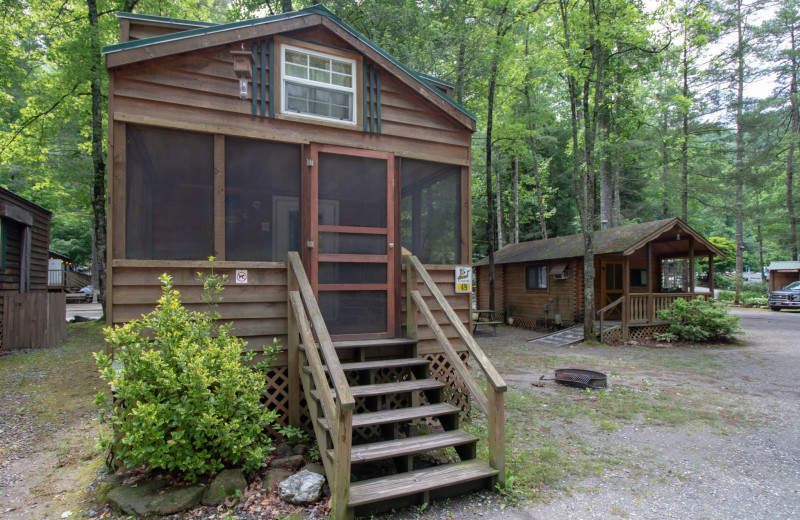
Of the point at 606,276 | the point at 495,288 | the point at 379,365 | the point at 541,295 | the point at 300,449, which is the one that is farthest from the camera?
the point at 495,288

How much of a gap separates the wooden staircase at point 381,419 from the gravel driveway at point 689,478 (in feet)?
0.78

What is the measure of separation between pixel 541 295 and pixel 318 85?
13547mm

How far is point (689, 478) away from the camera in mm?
3680

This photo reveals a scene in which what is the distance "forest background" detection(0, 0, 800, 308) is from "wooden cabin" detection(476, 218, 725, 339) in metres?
1.68

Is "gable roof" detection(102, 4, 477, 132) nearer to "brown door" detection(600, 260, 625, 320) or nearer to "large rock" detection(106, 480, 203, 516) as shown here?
"large rock" detection(106, 480, 203, 516)

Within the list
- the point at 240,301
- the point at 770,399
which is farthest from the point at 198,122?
the point at 770,399

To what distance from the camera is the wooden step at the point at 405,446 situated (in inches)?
126

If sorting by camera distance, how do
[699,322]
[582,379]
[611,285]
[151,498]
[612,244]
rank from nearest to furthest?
[151,498] → [582,379] → [699,322] → [612,244] → [611,285]

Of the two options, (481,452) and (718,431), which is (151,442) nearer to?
(481,452)

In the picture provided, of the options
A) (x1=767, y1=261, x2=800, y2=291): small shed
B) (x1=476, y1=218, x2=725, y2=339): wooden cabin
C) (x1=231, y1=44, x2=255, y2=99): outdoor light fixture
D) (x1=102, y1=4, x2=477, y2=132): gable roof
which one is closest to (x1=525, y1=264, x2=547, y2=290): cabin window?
(x1=476, y1=218, x2=725, y2=339): wooden cabin

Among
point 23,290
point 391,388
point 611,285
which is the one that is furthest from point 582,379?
point 23,290

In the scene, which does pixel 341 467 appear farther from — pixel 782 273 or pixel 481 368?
pixel 782 273

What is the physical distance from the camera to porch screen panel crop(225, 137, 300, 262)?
4355mm

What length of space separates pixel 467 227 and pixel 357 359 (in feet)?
7.00
